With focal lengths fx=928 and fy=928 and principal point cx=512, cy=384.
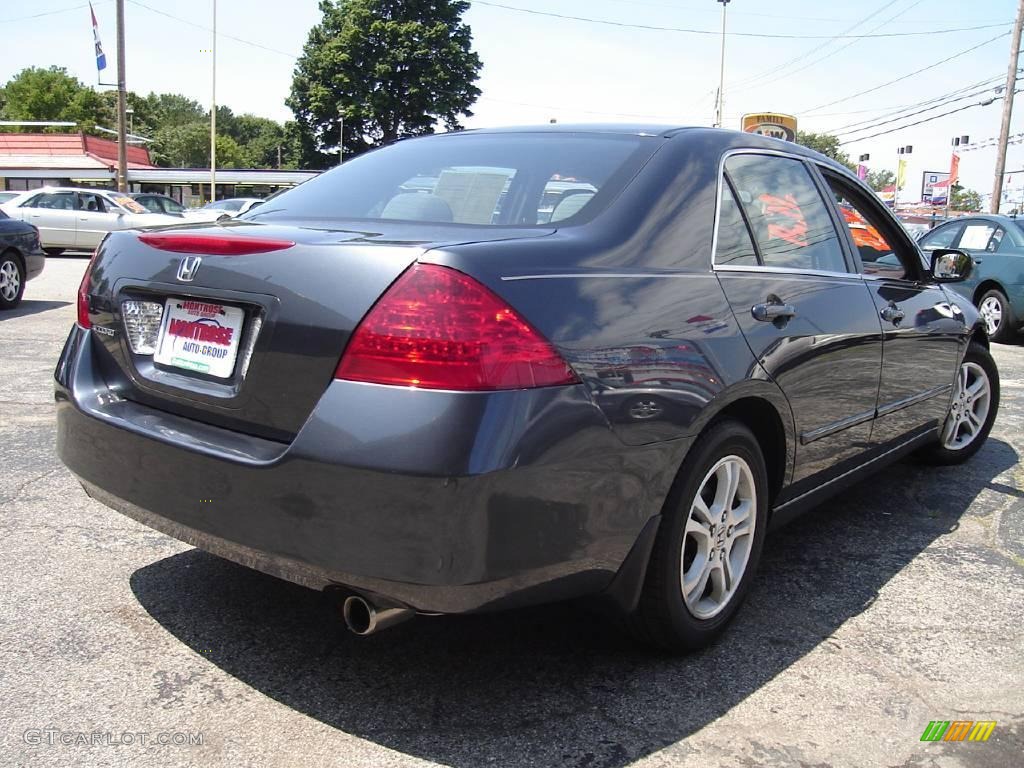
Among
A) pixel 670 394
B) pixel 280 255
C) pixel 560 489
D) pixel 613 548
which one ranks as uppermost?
pixel 280 255

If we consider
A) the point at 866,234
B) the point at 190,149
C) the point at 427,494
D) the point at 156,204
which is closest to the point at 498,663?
the point at 427,494

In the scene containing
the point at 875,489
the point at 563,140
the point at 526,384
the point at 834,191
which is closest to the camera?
the point at 526,384

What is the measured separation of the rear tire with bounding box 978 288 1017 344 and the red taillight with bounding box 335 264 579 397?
1047cm

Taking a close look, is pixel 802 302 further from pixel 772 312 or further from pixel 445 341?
pixel 445 341

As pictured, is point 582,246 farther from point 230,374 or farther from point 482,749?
point 482,749

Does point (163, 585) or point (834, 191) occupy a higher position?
point (834, 191)

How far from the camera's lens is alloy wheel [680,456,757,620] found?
2.73m

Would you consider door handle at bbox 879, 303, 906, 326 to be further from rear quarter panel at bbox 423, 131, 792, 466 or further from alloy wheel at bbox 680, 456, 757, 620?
alloy wheel at bbox 680, 456, 757, 620

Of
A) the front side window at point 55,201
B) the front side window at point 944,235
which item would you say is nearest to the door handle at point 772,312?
the front side window at point 944,235

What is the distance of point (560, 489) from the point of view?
2.14m

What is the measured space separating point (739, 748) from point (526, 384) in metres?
1.08

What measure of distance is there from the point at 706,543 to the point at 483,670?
0.76 metres

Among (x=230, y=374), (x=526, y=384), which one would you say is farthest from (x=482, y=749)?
(x=230, y=374)

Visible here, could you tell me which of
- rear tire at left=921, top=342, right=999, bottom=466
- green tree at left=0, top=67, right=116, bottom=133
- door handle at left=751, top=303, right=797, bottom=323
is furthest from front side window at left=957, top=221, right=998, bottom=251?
green tree at left=0, top=67, right=116, bottom=133
